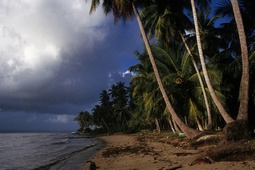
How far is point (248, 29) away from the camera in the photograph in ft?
53.9

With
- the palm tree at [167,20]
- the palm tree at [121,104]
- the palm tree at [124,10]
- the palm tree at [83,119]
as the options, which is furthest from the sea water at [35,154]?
the palm tree at [83,119]

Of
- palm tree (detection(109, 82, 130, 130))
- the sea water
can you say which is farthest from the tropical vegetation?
palm tree (detection(109, 82, 130, 130))

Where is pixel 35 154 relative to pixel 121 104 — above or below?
below

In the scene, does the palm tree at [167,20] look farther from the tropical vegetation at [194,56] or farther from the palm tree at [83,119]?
the palm tree at [83,119]

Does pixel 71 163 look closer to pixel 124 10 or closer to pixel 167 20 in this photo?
pixel 124 10

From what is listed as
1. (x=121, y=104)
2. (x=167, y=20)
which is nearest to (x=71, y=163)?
(x=167, y=20)

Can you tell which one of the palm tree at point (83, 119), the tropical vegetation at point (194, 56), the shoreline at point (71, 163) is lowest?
the shoreline at point (71, 163)

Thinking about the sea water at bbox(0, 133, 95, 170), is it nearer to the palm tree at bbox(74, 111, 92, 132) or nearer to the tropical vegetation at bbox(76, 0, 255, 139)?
the tropical vegetation at bbox(76, 0, 255, 139)

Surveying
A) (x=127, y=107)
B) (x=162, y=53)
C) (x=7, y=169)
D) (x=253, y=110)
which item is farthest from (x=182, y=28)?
(x=127, y=107)

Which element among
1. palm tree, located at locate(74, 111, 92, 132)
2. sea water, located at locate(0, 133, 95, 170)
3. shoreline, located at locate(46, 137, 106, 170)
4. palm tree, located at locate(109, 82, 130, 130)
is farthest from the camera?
palm tree, located at locate(74, 111, 92, 132)

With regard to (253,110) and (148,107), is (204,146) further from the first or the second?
(148,107)

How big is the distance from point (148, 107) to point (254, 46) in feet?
44.1

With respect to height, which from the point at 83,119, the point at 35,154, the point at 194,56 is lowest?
the point at 35,154

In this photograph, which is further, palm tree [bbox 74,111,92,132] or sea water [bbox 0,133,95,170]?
palm tree [bbox 74,111,92,132]
